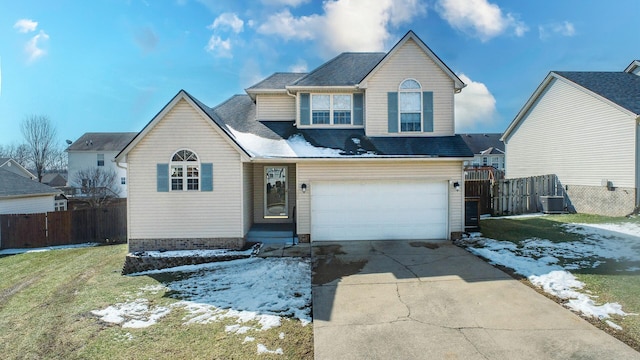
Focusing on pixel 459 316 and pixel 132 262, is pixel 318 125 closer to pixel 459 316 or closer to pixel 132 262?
pixel 132 262

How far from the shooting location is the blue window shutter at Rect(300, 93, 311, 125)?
12.6 meters

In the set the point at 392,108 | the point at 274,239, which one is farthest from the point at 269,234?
the point at 392,108

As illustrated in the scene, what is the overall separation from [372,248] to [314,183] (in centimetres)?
299

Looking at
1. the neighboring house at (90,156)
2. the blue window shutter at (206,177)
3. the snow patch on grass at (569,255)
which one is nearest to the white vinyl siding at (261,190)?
the blue window shutter at (206,177)

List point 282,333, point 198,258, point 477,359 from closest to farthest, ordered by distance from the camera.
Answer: point 477,359 → point 282,333 → point 198,258

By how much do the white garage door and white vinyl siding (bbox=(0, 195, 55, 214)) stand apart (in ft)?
58.2

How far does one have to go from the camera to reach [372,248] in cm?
1018

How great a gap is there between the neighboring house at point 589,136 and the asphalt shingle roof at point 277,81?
14229 millimetres

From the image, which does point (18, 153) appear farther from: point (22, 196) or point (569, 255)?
point (569, 255)

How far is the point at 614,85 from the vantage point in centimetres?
1593

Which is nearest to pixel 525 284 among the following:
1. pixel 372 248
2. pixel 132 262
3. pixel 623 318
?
pixel 623 318

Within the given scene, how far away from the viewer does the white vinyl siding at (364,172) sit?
36.4 ft

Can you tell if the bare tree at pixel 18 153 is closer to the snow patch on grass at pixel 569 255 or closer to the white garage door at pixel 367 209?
the white garage door at pixel 367 209

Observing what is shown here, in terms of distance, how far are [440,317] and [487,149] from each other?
48229 mm
